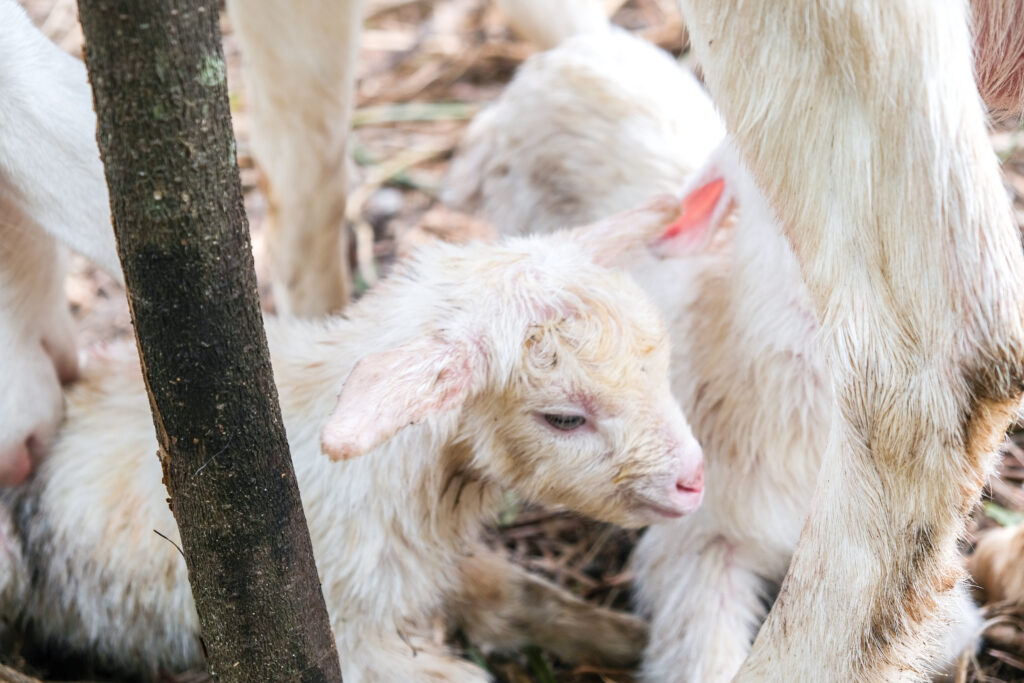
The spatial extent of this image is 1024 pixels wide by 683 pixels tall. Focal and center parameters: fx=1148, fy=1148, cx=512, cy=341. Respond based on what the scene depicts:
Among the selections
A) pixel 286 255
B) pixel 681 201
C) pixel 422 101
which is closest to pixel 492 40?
pixel 422 101

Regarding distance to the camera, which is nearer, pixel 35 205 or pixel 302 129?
pixel 35 205

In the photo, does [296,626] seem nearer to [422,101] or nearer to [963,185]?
[963,185]

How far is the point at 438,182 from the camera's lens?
471cm

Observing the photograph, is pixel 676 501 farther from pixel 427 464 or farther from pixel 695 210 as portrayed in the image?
pixel 695 210

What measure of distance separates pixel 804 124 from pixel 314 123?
6.09 ft

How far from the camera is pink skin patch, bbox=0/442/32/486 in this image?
2.60 m

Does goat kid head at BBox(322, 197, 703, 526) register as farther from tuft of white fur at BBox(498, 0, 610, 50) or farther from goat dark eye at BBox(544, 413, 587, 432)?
tuft of white fur at BBox(498, 0, 610, 50)

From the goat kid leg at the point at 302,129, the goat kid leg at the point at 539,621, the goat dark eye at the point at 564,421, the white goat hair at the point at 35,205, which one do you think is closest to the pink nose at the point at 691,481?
the goat dark eye at the point at 564,421

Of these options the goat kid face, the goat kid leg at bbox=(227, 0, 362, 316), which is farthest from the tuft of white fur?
the goat kid face

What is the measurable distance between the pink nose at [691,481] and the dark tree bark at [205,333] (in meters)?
0.74

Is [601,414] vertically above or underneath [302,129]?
underneath

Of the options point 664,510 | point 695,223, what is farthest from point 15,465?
point 695,223

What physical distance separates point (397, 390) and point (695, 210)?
1225 mm

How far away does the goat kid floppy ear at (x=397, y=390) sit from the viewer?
182 cm
